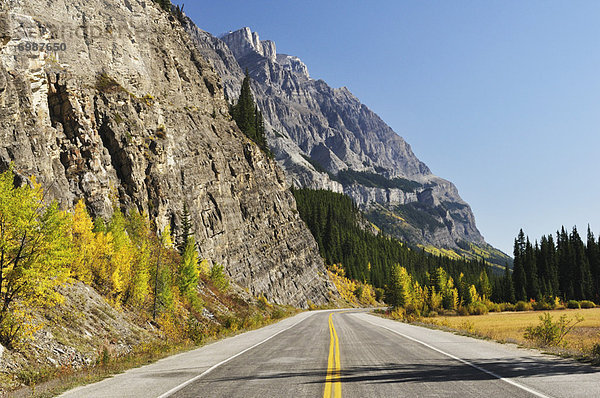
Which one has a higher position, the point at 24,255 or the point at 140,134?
the point at 140,134

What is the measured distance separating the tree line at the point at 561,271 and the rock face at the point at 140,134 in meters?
49.8

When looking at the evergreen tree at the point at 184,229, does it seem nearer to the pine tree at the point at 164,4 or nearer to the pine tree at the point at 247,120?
the pine tree at the point at 247,120

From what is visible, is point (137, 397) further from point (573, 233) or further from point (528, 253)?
point (573, 233)

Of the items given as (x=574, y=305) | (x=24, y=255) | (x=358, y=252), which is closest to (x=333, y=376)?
(x=24, y=255)

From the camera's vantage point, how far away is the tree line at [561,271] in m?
83.2

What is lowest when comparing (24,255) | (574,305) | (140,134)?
(574,305)

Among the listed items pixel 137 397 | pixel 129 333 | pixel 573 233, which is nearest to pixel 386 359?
pixel 137 397

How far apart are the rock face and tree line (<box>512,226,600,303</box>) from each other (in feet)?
164

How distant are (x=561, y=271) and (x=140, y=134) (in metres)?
97.7

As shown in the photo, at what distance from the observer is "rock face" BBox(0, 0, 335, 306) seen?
40.9 metres

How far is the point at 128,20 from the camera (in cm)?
6312

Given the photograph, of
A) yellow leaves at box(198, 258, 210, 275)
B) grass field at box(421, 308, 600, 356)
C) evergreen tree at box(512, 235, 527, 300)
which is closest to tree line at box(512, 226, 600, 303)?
evergreen tree at box(512, 235, 527, 300)

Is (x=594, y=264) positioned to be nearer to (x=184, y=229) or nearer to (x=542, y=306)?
(x=542, y=306)

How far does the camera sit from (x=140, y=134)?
171ft
